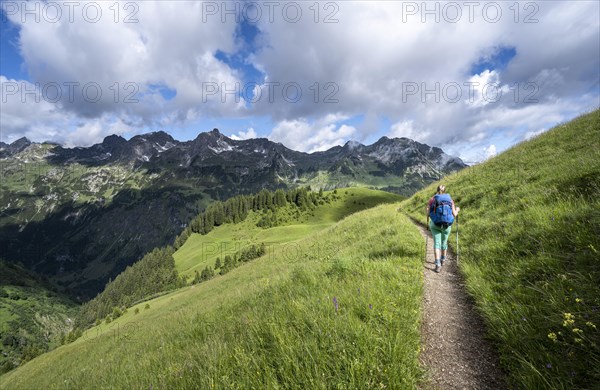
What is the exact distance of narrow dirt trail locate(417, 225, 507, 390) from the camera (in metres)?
4.21

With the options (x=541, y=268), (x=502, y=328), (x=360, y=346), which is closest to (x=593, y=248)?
(x=541, y=268)

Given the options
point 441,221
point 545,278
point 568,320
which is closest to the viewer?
point 568,320

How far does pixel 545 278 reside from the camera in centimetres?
527

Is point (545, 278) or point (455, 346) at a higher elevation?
point (545, 278)

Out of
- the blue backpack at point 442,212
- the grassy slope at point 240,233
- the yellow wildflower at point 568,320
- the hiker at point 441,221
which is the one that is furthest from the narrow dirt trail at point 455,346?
the grassy slope at point 240,233

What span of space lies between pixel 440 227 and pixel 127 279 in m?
208

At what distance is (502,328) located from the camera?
15.2 feet

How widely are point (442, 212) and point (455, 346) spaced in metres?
6.48

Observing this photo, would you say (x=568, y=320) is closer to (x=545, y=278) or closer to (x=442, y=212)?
(x=545, y=278)

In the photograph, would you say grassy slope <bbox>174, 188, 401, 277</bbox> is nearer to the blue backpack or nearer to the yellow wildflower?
the blue backpack

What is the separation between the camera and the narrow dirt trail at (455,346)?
4207 mm

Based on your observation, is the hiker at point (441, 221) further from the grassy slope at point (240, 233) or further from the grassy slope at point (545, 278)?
the grassy slope at point (240, 233)

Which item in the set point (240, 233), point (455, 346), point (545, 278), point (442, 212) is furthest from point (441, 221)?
point (240, 233)

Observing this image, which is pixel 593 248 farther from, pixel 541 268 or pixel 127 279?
pixel 127 279
